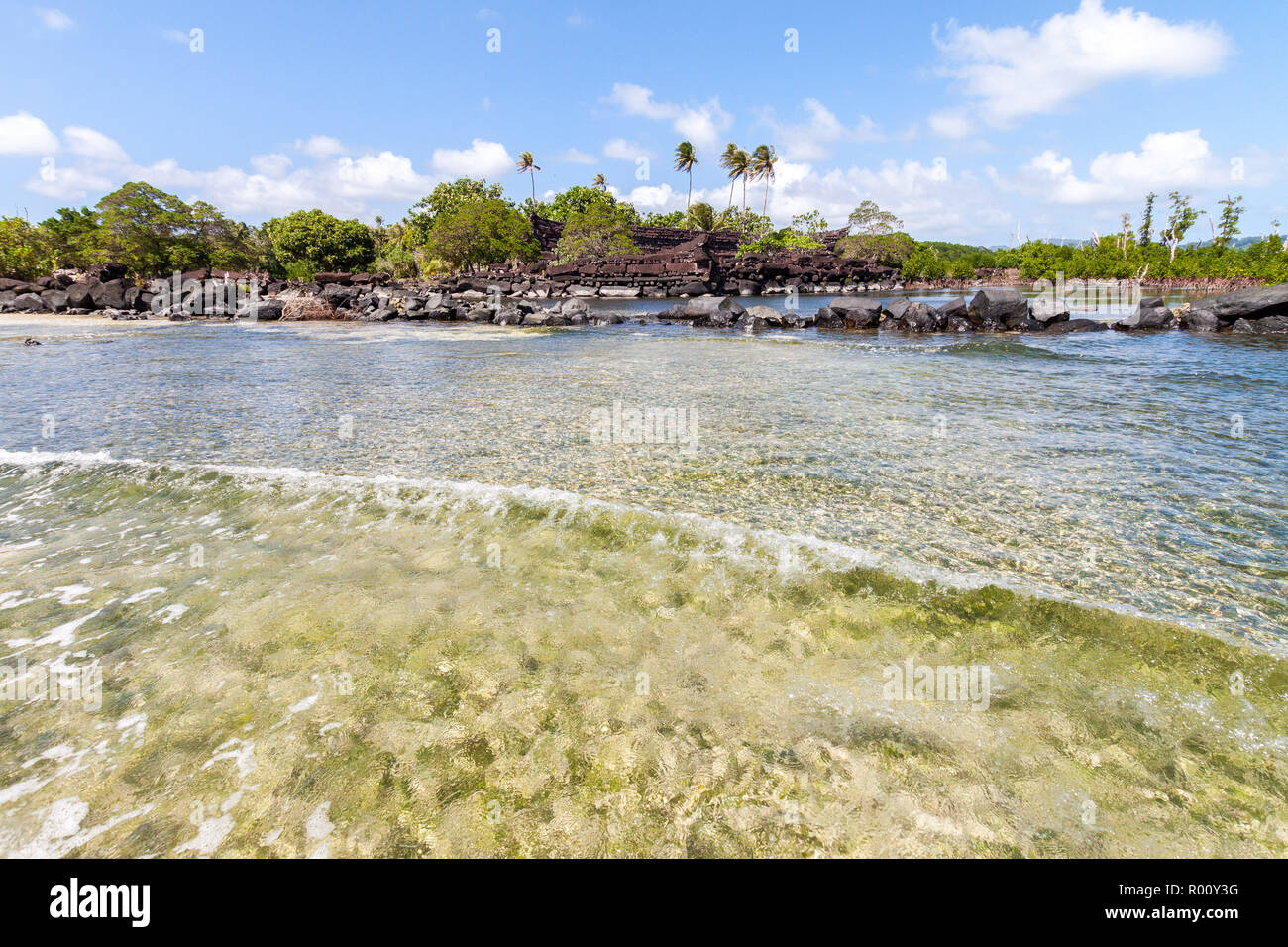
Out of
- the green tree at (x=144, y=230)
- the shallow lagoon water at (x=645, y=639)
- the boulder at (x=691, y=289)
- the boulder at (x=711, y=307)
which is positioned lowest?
the shallow lagoon water at (x=645, y=639)

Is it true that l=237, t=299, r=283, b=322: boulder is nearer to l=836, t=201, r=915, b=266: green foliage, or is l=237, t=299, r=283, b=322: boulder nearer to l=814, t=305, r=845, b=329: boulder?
l=814, t=305, r=845, b=329: boulder

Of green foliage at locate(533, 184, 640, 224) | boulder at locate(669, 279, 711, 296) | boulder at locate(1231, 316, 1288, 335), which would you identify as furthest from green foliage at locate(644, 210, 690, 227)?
boulder at locate(1231, 316, 1288, 335)

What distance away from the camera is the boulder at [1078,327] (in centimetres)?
2316

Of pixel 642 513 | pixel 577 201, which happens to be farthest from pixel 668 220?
pixel 642 513

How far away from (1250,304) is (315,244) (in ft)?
281

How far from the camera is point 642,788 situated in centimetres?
238

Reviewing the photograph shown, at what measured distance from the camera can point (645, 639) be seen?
133 inches

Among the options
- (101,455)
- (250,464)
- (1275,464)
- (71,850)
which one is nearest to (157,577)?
(71,850)

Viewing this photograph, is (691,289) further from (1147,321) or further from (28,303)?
(28,303)

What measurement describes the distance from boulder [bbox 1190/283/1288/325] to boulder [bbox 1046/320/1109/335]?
11.4 feet

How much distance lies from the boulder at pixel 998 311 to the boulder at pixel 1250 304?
6.36 m

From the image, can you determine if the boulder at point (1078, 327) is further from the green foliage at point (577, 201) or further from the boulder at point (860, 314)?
the green foliage at point (577, 201)

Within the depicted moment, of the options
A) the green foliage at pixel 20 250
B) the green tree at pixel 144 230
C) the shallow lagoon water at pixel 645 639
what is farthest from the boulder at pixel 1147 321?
the green foliage at pixel 20 250

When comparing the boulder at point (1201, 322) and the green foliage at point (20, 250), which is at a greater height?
the green foliage at point (20, 250)
